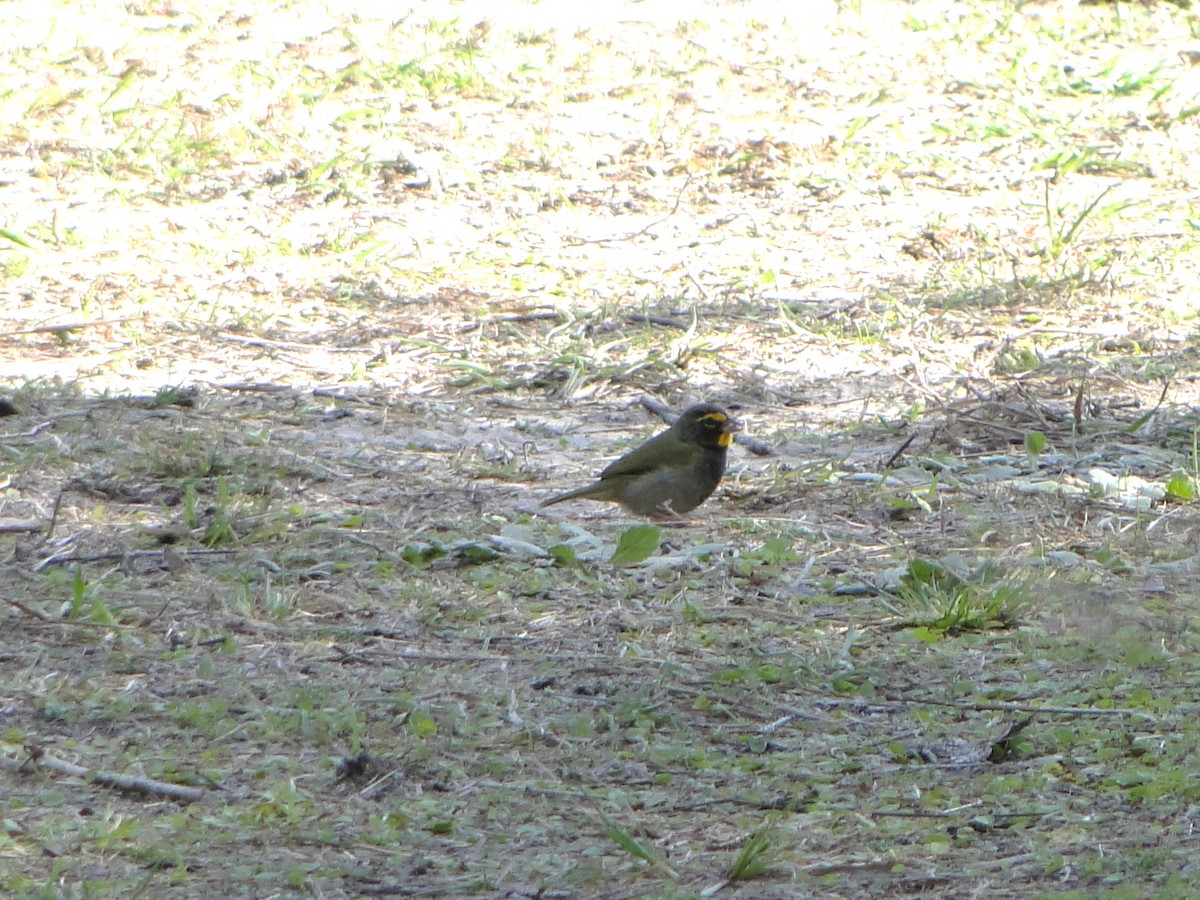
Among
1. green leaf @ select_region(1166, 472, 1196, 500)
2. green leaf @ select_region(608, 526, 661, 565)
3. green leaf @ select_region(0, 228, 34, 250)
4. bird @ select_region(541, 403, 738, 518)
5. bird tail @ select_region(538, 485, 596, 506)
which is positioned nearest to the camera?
green leaf @ select_region(608, 526, 661, 565)

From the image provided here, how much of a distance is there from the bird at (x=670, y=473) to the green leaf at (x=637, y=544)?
0.60 meters

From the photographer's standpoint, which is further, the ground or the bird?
the bird

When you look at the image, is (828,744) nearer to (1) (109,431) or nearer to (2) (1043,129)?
(1) (109,431)

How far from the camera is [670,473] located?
595 centimetres

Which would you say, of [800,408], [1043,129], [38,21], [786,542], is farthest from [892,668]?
[38,21]

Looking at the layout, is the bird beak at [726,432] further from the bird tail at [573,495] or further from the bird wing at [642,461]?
the bird tail at [573,495]

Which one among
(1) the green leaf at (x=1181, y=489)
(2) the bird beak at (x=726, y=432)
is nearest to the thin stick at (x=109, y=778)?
(2) the bird beak at (x=726, y=432)

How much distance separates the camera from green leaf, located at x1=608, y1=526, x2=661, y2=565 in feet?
17.5

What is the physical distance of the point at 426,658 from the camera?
4516mm

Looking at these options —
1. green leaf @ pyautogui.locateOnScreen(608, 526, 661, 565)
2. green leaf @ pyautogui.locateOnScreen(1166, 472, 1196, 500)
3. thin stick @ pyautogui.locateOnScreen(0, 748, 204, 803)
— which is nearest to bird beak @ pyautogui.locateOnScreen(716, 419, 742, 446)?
green leaf @ pyautogui.locateOnScreen(608, 526, 661, 565)

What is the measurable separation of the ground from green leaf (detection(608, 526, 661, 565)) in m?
0.02

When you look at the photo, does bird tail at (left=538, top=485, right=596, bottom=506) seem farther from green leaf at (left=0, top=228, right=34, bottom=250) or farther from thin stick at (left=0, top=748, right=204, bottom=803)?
green leaf at (left=0, top=228, right=34, bottom=250)

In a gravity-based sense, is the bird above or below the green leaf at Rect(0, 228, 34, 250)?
above

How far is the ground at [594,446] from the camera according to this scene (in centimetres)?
360
